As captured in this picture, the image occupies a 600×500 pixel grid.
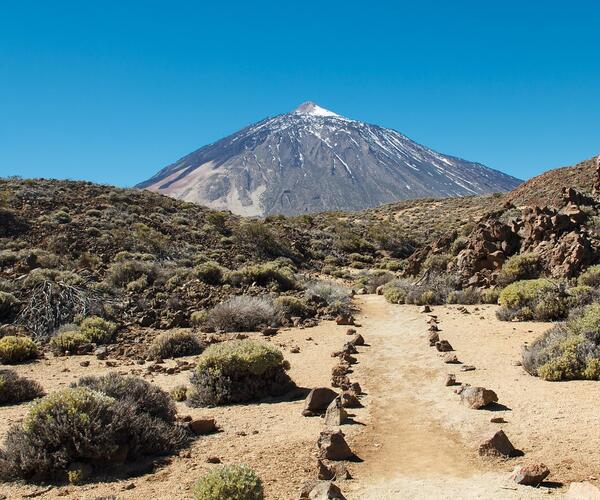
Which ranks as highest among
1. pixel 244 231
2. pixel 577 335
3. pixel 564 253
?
pixel 244 231

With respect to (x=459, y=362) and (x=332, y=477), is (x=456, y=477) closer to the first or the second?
(x=332, y=477)

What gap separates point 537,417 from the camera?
6.09 m

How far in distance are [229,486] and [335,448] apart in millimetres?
1659

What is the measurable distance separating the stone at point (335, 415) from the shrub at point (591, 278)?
9555 millimetres

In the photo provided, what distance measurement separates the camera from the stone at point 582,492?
3.90 meters

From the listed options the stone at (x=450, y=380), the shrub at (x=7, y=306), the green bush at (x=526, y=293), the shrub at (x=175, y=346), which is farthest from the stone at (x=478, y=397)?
the shrub at (x=7, y=306)

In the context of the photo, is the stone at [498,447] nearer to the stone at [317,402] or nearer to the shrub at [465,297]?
the stone at [317,402]

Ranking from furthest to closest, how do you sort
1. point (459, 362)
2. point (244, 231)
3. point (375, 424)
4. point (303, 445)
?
point (244, 231) < point (459, 362) < point (375, 424) < point (303, 445)

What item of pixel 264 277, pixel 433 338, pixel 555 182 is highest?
pixel 555 182

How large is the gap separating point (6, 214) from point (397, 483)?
25831 mm

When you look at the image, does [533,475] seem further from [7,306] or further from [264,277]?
[264,277]


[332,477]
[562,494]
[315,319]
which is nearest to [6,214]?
[315,319]

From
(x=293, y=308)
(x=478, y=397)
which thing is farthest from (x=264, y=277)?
(x=478, y=397)

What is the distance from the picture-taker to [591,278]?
13344 millimetres
